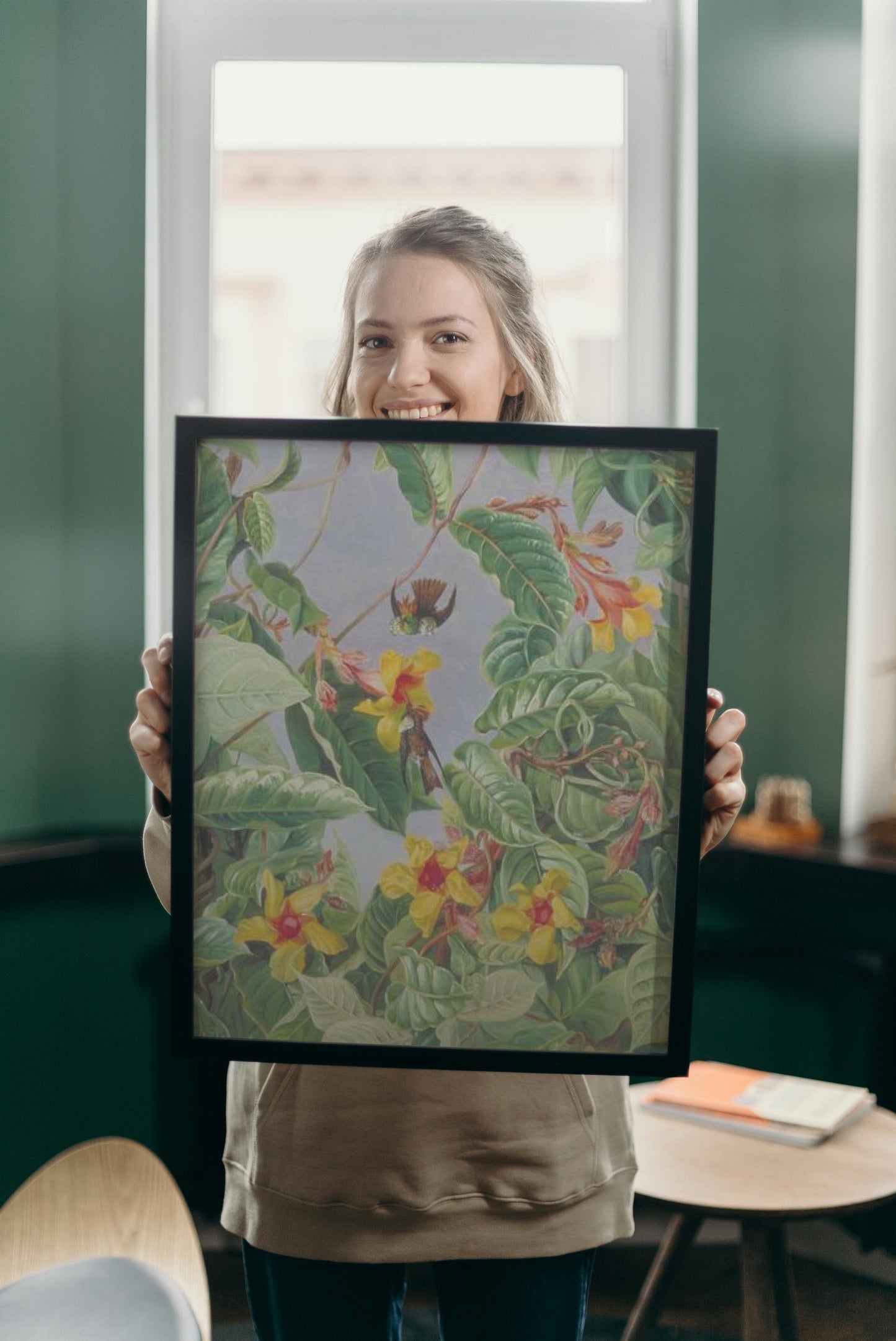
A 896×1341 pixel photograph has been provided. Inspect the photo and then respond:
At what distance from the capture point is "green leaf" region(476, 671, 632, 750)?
2.86 feet

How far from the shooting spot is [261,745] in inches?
34.6

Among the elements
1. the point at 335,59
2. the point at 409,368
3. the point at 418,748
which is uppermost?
the point at 335,59

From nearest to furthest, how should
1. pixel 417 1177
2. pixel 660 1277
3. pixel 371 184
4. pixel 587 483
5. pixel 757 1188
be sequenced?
pixel 587 483 < pixel 417 1177 < pixel 757 1188 < pixel 660 1277 < pixel 371 184

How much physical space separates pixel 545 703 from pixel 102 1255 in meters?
0.54

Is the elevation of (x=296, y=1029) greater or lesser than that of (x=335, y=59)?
lesser

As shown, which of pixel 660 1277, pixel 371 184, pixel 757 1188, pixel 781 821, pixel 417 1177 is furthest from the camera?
pixel 371 184

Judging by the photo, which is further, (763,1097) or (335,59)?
(335,59)

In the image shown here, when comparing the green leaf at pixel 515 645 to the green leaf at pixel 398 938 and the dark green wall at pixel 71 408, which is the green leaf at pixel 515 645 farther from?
the dark green wall at pixel 71 408

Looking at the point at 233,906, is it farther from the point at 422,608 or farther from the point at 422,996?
the point at 422,608

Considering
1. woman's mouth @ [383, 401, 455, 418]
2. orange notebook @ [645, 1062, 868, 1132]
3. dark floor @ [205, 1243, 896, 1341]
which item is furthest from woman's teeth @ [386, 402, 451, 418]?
dark floor @ [205, 1243, 896, 1341]

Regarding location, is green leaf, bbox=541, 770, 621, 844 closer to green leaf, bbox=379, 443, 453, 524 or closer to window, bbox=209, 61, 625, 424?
green leaf, bbox=379, 443, 453, 524

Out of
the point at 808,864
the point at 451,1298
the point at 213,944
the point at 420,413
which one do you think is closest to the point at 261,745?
the point at 213,944

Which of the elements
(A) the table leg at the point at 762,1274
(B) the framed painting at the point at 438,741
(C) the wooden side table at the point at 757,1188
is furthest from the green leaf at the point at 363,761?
(A) the table leg at the point at 762,1274

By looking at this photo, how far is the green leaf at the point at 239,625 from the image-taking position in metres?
0.87
